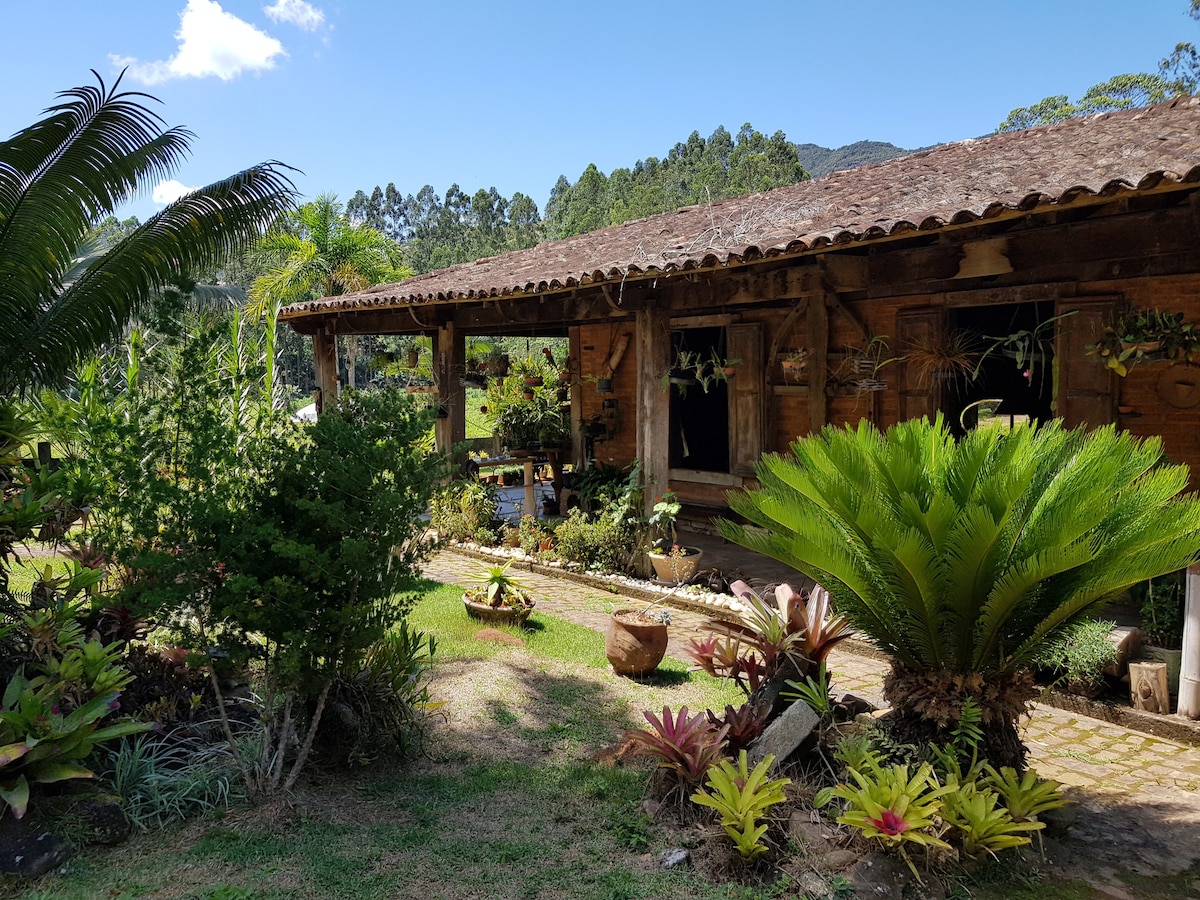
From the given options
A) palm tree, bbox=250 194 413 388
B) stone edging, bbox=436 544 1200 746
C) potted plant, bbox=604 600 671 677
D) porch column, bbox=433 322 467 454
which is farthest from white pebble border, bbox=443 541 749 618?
palm tree, bbox=250 194 413 388

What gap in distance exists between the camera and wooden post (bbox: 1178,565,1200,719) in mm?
4680

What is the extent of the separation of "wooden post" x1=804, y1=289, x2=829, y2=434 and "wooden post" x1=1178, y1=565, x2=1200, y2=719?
4.17 metres

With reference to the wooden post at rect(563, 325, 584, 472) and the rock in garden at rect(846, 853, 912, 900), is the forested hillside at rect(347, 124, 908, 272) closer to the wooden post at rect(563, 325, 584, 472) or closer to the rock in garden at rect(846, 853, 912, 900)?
the wooden post at rect(563, 325, 584, 472)

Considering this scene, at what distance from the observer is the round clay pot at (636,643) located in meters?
5.70

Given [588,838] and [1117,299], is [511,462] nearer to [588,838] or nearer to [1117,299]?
[1117,299]

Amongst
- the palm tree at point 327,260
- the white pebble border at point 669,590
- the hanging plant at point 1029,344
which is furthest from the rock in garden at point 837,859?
the palm tree at point 327,260

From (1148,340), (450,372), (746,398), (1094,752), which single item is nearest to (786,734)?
(1094,752)

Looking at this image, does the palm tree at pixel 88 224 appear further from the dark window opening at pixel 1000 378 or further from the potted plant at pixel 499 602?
the dark window opening at pixel 1000 378

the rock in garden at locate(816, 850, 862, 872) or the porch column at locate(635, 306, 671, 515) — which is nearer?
the rock in garden at locate(816, 850, 862, 872)

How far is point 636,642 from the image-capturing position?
5.70 metres

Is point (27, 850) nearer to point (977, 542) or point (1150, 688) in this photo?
point (977, 542)

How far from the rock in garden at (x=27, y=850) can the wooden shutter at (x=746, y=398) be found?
7.52m

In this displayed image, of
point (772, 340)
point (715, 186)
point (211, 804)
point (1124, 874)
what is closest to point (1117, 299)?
point (772, 340)

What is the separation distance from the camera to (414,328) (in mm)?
11109
